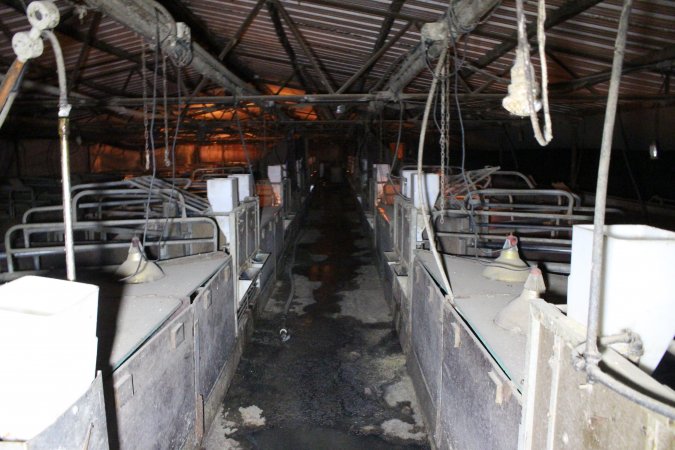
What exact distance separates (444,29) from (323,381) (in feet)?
11.5

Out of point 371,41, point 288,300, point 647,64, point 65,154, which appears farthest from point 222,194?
point 647,64

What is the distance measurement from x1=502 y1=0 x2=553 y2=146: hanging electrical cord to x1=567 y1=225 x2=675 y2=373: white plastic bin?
0.45 meters

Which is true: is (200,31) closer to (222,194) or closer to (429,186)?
(222,194)

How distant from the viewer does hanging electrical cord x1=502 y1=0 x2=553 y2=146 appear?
4.12ft

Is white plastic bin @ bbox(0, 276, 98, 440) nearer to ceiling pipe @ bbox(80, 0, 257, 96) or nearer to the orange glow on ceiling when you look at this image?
ceiling pipe @ bbox(80, 0, 257, 96)

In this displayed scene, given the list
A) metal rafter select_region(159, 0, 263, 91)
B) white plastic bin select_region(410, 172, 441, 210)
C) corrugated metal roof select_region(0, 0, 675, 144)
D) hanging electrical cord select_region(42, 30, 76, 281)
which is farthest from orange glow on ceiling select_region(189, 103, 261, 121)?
hanging electrical cord select_region(42, 30, 76, 281)

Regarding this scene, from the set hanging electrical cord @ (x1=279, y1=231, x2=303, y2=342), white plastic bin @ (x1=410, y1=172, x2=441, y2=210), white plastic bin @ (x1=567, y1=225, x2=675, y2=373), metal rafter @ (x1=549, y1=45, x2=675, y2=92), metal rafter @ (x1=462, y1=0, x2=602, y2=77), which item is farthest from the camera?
hanging electrical cord @ (x1=279, y1=231, x2=303, y2=342)

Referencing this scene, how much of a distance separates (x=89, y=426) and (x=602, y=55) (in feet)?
21.0

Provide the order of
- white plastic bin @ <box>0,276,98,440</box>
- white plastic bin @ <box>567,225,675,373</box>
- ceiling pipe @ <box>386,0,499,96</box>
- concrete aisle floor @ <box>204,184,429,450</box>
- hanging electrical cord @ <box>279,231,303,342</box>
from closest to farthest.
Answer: white plastic bin @ <box>0,276,98,440</box> < white plastic bin @ <box>567,225,675,373</box> < ceiling pipe @ <box>386,0,499,96</box> < concrete aisle floor @ <box>204,184,429,450</box> < hanging electrical cord @ <box>279,231,303,342</box>

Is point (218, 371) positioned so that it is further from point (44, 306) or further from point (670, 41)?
point (670, 41)

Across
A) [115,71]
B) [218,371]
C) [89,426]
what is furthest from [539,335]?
[115,71]

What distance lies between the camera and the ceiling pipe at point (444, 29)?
3.13 meters

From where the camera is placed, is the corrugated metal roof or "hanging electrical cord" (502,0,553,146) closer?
"hanging electrical cord" (502,0,553,146)

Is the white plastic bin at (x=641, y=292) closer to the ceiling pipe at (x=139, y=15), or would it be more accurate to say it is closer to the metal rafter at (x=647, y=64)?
the ceiling pipe at (x=139, y=15)
